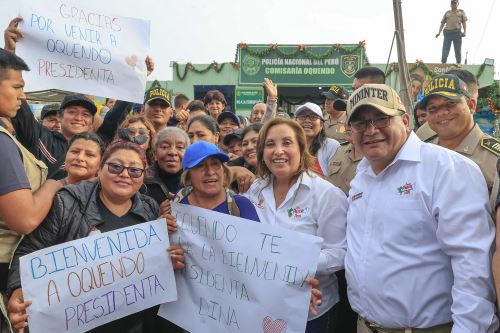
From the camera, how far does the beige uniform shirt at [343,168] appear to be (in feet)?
12.8

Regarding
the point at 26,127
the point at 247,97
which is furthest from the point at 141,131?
the point at 247,97

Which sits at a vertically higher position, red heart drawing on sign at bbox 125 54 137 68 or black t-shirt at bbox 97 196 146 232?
red heart drawing on sign at bbox 125 54 137 68

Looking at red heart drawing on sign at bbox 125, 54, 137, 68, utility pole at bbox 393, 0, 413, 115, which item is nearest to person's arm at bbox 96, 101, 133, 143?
red heart drawing on sign at bbox 125, 54, 137, 68

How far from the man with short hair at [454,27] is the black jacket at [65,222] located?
613 inches

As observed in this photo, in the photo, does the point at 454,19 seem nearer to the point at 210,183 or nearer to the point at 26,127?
the point at 210,183

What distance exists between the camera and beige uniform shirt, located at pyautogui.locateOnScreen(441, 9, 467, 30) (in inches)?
570

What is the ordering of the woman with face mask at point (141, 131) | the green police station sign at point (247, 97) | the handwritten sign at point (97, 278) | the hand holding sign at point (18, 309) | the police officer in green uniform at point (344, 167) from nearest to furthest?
1. the hand holding sign at point (18, 309)
2. the handwritten sign at point (97, 278)
3. the police officer in green uniform at point (344, 167)
4. the woman with face mask at point (141, 131)
5. the green police station sign at point (247, 97)

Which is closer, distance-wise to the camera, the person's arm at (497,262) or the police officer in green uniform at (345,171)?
the person's arm at (497,262)

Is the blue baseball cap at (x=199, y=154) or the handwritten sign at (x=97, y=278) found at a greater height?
the blue baseball cap at (x=199, y=154)

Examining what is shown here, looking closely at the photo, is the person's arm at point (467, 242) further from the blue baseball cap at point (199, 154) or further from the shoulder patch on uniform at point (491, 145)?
the blue baseball cap at point (199, 154)

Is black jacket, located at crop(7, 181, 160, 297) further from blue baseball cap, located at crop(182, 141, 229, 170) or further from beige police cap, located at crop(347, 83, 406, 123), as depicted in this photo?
beige police cap, located at crop(347, 83, 406, 123)

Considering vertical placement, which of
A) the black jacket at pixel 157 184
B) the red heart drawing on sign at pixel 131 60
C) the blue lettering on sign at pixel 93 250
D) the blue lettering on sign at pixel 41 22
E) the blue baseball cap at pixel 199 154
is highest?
the blue lettering on sign at pixel 41 22

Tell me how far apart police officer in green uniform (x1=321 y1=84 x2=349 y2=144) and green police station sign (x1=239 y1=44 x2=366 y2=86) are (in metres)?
11.3

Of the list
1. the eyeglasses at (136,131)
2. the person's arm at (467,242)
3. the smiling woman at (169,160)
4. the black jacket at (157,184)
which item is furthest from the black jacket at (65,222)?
the person's arm at (467,242)
